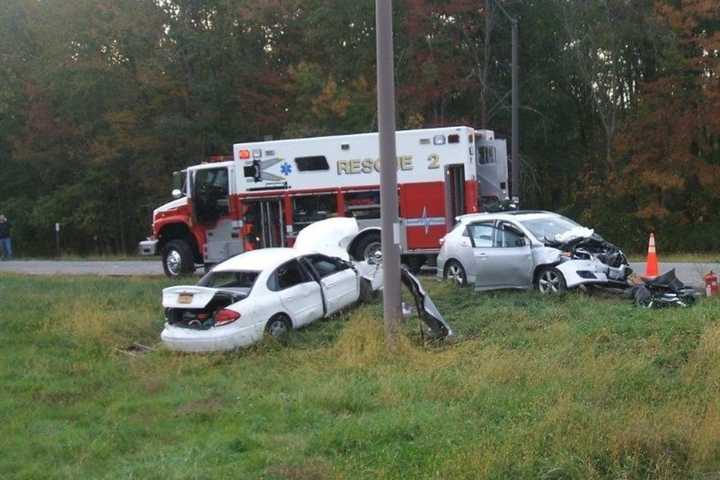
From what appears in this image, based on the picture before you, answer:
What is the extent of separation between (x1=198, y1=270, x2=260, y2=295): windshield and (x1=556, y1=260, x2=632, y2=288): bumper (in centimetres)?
499

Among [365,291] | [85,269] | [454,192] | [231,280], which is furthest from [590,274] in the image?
[85,269]

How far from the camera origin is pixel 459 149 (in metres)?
19.1

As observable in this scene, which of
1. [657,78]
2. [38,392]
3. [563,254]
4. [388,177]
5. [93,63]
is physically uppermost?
[93,63]

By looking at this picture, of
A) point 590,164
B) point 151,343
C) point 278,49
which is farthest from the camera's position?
point 278,49

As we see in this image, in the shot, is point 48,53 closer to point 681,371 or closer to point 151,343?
point 151,343

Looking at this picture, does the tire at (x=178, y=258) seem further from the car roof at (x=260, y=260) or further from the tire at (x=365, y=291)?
the car roof at (x=260, y=260)

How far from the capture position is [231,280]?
1320 cm

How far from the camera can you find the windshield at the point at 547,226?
48.2 feet

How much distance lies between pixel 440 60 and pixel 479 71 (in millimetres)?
1594

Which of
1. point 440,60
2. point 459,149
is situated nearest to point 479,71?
point 440,60

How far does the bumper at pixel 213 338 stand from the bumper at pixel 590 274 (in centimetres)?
511

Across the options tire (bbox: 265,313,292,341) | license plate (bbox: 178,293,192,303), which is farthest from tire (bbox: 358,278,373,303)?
license plate (bbox: 178,293,192,303)

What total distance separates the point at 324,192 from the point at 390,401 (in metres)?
12.4

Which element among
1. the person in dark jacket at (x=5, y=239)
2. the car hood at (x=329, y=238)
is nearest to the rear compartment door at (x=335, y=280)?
the car hood at (x=329, y=238)
